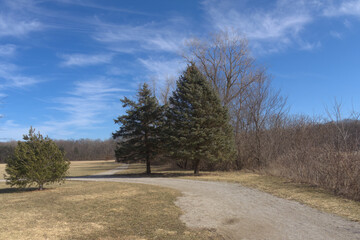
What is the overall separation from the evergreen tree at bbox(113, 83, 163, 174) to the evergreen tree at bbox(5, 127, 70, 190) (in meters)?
11.2

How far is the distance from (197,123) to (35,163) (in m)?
12.0

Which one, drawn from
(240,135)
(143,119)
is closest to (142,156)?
(143,119)

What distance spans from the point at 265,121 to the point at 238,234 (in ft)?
78.6

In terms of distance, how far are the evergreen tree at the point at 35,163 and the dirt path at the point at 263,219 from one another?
7.93 metres

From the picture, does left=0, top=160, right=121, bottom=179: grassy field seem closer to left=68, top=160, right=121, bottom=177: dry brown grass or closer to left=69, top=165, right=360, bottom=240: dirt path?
left=68, top=160, right=121, bottom=177: dry brown grass

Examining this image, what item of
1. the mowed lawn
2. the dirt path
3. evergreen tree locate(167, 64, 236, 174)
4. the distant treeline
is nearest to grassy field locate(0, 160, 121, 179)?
evergreen tree locate(167, 64, 236, 174)

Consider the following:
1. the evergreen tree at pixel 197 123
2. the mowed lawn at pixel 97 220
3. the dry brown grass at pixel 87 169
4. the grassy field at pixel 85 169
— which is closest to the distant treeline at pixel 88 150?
the dry brown grass at pixel 87 169

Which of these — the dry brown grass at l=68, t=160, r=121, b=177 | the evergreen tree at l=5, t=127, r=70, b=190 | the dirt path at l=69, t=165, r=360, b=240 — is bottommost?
the dirt path at l=69, t=165, r=360, b=240

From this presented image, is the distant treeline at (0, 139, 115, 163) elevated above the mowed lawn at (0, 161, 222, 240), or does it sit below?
above

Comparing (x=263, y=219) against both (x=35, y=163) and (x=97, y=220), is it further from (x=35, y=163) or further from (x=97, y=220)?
(x=35, y=163)

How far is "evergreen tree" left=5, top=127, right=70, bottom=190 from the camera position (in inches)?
542

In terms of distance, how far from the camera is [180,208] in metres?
8.84

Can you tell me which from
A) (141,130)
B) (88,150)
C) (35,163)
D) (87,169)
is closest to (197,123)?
(141,130)

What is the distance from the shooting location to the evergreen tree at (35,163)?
542 inches
